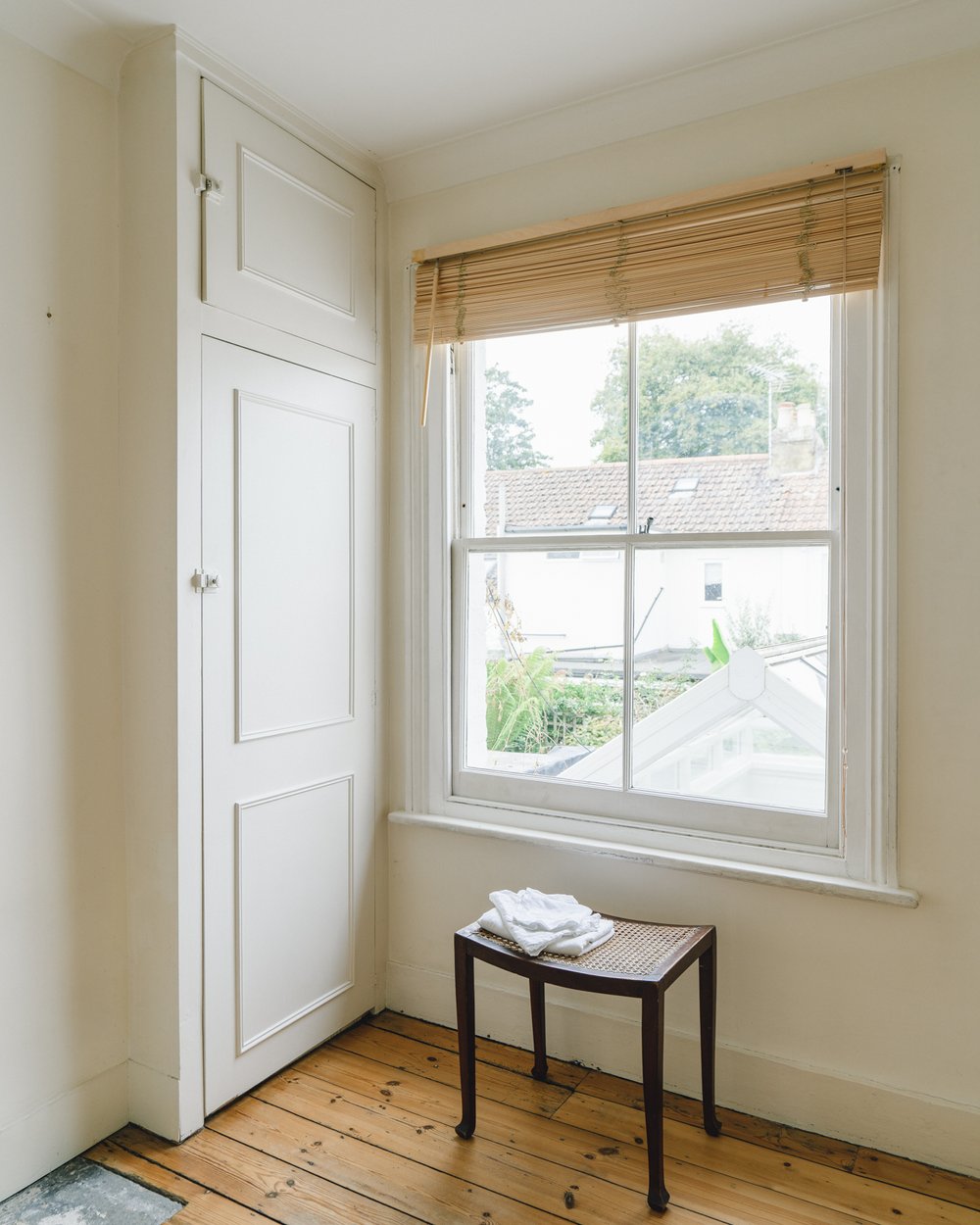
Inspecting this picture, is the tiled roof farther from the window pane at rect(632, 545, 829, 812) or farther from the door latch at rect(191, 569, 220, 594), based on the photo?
the door latch at rect(191, 569, 220, 594)

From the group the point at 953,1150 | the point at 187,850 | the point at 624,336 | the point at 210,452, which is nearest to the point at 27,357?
the point at 210,452

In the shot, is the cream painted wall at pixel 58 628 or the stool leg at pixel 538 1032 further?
the stool leg at pixel 538 1032

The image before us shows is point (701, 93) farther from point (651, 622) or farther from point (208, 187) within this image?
point (651, 622)

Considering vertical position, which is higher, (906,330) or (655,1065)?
(906,330)

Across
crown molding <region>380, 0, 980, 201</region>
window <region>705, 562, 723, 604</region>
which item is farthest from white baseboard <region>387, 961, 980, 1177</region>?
crown molding <region>380, 0, 980, 201</region>

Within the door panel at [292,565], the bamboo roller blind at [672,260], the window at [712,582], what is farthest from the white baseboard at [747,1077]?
the bamboo roller blind at [672,260]

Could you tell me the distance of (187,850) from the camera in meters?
2.05

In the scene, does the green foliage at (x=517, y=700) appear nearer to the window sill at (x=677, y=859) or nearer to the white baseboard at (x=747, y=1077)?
the window sill at (x=677, y=859)

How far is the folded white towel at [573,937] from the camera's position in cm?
197

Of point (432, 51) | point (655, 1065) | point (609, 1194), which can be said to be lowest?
point (609, 1194)

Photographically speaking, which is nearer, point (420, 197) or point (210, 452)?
point (210, 452)

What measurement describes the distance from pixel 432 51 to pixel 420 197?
58cm

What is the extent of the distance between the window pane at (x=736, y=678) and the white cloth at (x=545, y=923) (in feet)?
1.37

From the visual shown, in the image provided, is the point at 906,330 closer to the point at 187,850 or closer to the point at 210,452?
the point at 210,452
